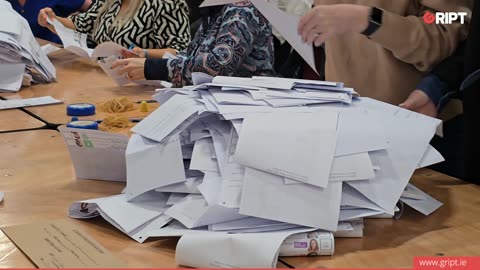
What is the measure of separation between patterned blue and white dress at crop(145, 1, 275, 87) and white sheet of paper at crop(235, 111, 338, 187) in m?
1.04

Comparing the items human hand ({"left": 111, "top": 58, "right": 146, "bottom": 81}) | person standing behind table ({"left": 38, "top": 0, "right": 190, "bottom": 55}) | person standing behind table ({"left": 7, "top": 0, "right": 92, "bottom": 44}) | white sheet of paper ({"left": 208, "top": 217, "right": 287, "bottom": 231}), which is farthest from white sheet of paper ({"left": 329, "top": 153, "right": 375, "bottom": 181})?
person standing behind table ({"left": 7, "top": 0, "right": 92, "bottom": 44})

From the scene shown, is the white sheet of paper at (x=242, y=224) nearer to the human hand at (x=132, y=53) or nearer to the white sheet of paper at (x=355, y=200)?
the white sheet of paper at (x=355, y=200)

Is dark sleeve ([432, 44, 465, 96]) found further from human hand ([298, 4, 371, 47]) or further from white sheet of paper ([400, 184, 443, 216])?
white sheet of paper ([400, 184, 443, 216])

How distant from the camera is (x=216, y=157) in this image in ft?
3.49

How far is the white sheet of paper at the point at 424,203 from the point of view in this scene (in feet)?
3.59

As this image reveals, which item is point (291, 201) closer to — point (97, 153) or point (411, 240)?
point (411, 240)

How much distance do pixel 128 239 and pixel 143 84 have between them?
137 centimetres

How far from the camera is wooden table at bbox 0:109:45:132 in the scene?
1.71 metres

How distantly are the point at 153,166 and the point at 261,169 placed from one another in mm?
191

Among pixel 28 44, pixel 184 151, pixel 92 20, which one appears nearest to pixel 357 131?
pixel 184 151

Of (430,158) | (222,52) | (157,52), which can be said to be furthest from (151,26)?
(430,158)

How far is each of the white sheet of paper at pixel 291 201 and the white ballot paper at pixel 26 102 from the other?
116 centimetres

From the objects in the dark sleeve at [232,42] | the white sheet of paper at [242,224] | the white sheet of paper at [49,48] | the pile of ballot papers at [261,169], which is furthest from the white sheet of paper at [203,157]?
the white sheet of paper at [49,48]

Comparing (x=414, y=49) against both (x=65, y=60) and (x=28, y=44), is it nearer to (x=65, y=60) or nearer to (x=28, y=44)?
(x=28, y=44)
